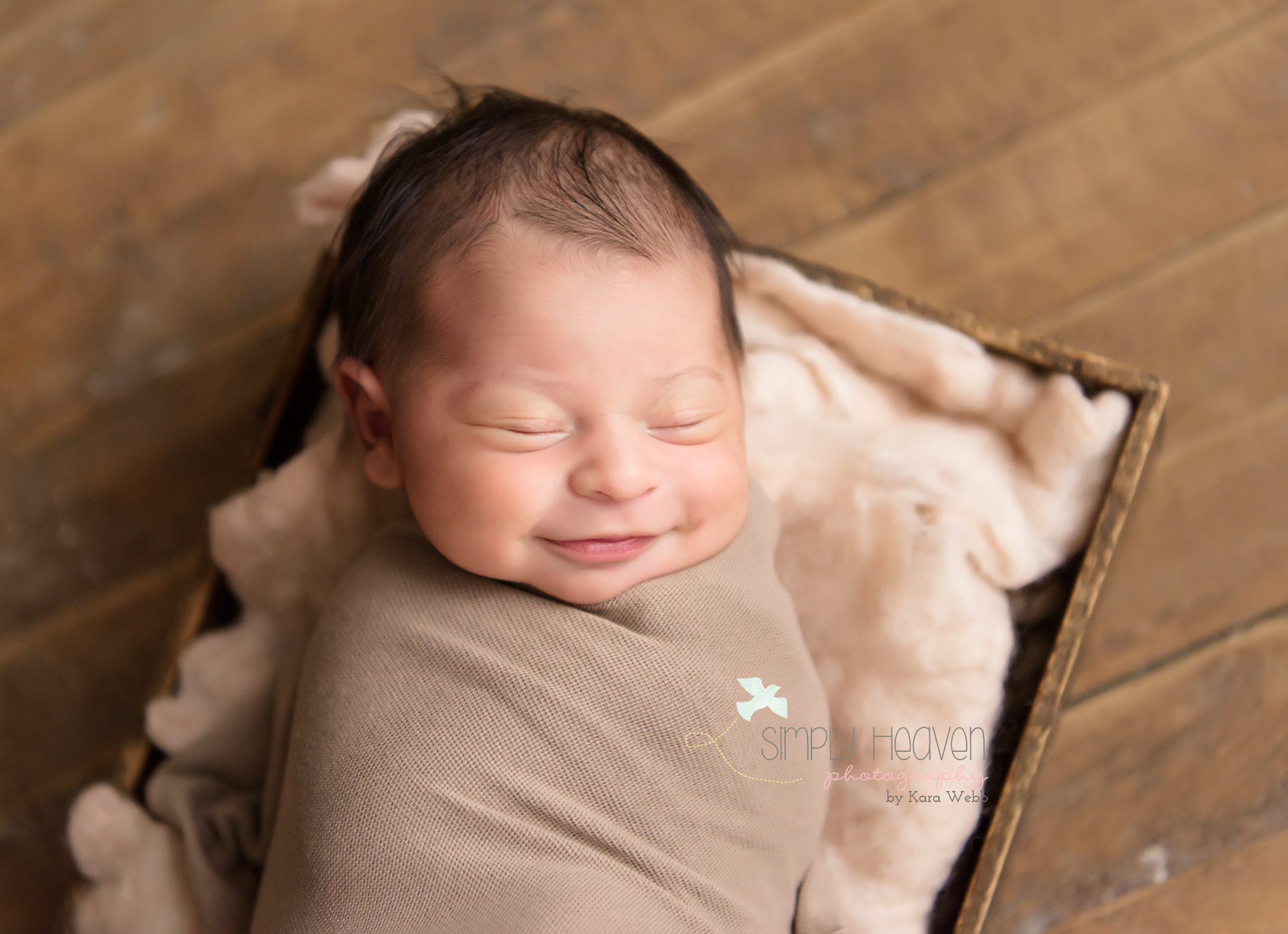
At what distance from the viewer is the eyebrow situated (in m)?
0.83

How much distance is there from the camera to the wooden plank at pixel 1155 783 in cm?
114

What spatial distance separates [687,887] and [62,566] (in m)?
0.91

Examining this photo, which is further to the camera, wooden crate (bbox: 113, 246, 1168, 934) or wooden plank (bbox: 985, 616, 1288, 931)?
wooden plank (bbox: 985, 616, 1288, 931)

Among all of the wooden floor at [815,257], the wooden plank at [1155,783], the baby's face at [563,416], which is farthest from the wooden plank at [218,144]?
the wooden plank at [1155,783]

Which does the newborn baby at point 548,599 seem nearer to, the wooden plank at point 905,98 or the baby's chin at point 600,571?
the baby's chin at point 600,571

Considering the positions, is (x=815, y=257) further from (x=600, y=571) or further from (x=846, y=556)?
(x=600, y=571)

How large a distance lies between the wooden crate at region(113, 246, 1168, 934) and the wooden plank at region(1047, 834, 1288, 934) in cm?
28

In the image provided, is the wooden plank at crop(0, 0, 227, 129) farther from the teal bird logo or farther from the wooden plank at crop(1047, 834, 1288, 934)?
the wooden plank at crop(1047, 834, 1288, 934)

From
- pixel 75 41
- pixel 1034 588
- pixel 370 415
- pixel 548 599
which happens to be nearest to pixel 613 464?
pixel 548 599

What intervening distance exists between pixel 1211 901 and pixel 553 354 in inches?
36.2

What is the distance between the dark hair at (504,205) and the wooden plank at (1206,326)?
22.3 inches

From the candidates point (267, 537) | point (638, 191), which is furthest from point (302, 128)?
point (638, 191)

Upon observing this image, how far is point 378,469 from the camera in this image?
959mm

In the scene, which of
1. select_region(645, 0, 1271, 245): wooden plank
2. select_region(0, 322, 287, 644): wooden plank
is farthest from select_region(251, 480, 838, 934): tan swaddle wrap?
select_region(645, 0, 1271, 245): wooden plank
